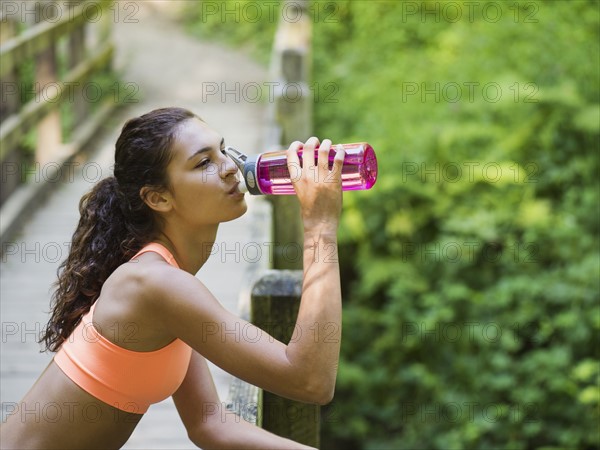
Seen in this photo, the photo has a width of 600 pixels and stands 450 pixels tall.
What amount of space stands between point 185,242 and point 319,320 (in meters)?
0.47

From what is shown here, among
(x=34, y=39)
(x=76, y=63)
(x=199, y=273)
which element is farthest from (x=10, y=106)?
(x=76, y=63)

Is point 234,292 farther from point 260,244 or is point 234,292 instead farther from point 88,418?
point 88,418

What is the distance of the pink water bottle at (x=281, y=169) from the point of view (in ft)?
7.36

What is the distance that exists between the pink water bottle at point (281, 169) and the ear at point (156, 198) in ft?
0.63

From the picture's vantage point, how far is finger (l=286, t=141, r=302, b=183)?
215 cm

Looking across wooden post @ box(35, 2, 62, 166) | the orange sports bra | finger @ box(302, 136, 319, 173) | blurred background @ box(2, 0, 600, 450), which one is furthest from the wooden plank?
finger @ box(302, 136, 319, 173)

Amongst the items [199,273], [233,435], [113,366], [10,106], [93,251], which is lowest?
[199,273]

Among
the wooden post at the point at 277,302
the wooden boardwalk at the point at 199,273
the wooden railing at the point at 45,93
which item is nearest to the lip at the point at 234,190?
the wooden post at the point at 277,302

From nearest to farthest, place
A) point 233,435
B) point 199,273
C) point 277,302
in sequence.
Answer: point 233,435
point 277,302
point 199,273

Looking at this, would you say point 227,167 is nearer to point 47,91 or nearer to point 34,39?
point 34,39

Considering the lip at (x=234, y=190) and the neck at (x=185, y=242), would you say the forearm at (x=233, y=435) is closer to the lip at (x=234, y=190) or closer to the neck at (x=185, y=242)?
the neck at (x=185, y=242)

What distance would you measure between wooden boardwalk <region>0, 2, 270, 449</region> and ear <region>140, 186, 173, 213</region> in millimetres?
1590

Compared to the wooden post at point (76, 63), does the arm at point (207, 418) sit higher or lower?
higher

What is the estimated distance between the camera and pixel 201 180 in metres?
2.22
